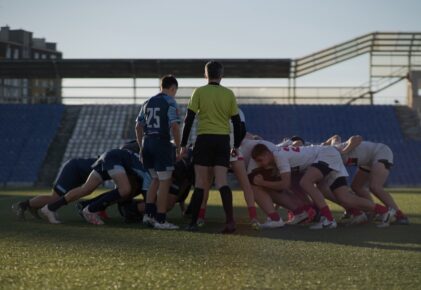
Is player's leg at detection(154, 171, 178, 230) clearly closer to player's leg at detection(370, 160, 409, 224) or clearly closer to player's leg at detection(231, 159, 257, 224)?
player's leg at detection(231, 159, 257, 224)

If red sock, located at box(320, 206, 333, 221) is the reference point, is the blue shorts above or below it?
above

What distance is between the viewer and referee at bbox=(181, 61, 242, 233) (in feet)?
27.9

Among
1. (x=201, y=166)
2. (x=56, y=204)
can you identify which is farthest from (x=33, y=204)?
(x=201, y=166)

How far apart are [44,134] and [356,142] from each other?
2636 cm

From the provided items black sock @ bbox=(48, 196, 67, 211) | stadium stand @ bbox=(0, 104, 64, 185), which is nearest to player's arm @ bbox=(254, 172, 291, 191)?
Answer: black sock @ bbox=(48, 196, 67, 211)

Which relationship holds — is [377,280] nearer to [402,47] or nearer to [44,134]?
[44,134]

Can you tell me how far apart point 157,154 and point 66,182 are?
6.22 feet

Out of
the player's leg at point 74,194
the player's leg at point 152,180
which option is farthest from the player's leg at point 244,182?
the player's leg at point 74,194

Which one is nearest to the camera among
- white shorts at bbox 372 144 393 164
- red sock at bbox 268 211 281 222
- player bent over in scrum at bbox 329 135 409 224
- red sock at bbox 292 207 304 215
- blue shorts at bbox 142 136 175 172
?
blue shorts at bbox 142 136 175 172

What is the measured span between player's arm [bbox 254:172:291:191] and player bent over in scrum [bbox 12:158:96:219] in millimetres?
2385

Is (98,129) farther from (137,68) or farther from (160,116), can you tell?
(160,116)

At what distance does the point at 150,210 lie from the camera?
924cm

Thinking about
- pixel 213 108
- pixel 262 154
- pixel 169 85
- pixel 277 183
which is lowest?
pixel 277 183

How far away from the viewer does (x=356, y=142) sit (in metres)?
9.92
